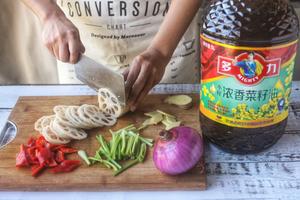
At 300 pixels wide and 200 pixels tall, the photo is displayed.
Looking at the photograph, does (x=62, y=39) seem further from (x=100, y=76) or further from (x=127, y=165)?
(x=127, y=165)

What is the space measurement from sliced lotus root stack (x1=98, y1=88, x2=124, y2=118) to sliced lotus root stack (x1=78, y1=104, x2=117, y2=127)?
0.5 inches

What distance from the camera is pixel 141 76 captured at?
1.07m

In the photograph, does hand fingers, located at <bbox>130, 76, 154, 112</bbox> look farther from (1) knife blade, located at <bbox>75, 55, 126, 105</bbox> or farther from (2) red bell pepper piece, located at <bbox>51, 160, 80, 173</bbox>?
(2) red bell pepper piece, located at <bbox>51, 160, 80, 173</bbox>

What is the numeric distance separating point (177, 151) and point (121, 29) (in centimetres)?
56

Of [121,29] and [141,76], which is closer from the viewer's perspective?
[141,76]

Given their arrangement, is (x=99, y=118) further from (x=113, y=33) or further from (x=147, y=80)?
(x=113, y=33)

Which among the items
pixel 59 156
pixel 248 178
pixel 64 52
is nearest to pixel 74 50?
pixel 64 52

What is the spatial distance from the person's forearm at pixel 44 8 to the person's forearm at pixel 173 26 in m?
0.27

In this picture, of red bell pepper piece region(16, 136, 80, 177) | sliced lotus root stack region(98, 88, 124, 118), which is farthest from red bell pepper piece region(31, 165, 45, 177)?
sliced lotus root stack region(98, 88, 124, 118)

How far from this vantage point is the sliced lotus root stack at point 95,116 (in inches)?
40.8

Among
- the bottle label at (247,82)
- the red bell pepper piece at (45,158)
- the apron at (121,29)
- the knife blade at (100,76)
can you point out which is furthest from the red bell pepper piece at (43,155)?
the apron at (121,29)

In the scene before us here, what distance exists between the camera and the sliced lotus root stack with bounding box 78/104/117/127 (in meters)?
1.04

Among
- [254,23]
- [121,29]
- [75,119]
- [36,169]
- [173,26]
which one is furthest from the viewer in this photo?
[121,29]

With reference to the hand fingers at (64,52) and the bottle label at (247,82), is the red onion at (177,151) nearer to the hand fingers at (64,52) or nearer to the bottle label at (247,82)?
the bottle label at (247,82)
